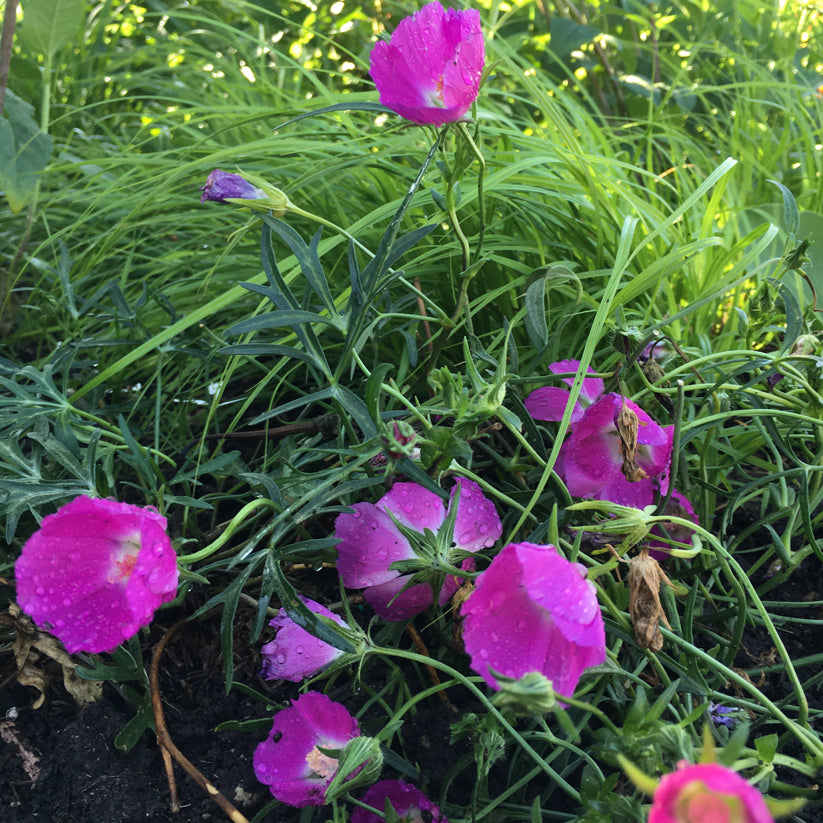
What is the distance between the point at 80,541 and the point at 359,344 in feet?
0.87

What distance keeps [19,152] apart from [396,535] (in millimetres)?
763

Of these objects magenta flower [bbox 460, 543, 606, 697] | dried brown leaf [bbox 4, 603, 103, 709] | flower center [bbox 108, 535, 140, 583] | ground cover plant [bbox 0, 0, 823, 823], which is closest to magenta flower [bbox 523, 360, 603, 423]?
ground cover plant [bbox 0, 0, 823, 823]

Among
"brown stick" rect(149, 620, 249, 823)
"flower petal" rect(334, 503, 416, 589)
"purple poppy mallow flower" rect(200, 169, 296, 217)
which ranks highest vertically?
"purple poppy mallow flower" rect(200, 169, 296, 217)

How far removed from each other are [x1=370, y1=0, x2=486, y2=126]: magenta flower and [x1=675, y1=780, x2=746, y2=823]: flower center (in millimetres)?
471

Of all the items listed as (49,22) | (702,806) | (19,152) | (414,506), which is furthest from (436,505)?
(49,22)

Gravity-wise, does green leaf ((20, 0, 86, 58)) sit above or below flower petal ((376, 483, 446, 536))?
above

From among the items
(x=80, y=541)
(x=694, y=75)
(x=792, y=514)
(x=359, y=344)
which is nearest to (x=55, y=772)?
(x=80, y=541)

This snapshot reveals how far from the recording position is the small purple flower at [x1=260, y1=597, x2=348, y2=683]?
1.94 ft

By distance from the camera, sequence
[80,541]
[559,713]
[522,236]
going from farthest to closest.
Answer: [522,236] → [80,541] → [559,713]

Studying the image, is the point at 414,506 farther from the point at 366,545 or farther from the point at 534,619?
the point at 534,619

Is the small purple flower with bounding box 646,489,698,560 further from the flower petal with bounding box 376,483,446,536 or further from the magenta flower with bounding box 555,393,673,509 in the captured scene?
the flower petal with bounding box 376,483,446,536

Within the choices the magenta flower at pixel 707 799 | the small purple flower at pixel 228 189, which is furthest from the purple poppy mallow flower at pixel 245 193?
the magenta flower at pixel 707 799

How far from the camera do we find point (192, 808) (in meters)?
0.63

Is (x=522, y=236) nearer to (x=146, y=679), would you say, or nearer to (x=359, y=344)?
(x=359, y=344)
